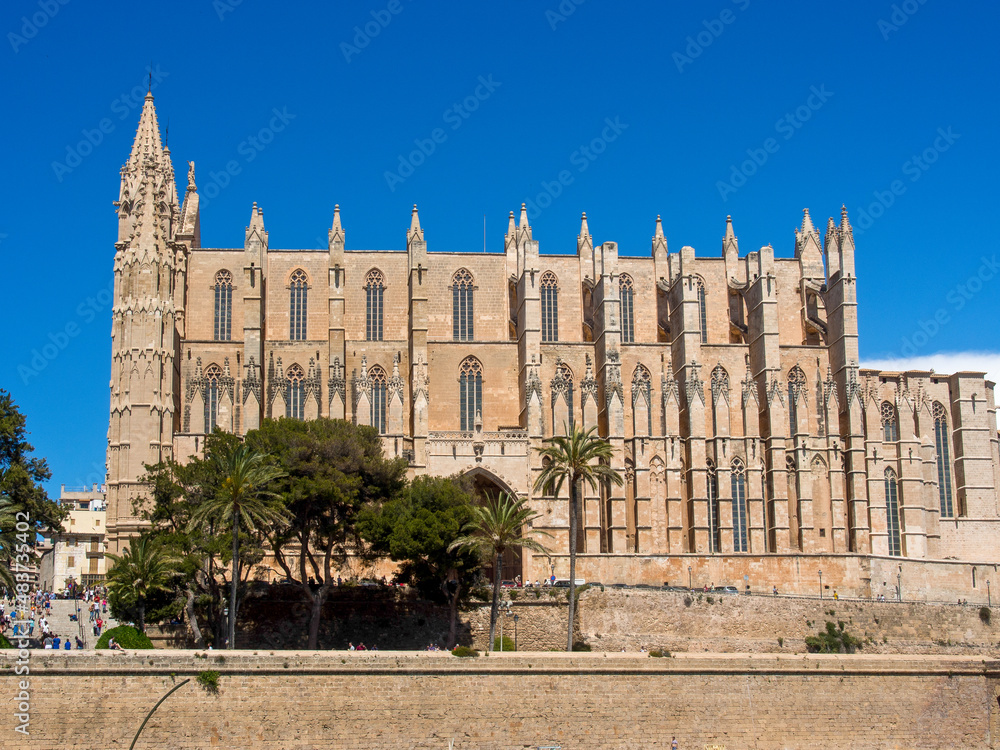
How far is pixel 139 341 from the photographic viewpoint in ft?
172

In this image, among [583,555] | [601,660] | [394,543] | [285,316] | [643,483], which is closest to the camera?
[601,660]

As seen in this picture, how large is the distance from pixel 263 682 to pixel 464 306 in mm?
33451

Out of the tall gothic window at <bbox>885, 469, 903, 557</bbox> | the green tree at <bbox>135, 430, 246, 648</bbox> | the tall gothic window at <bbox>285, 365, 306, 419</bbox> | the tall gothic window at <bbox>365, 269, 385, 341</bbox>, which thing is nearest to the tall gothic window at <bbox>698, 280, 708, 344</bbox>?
the tall gothic window at <bbox>885, 469, 903, 557</bbox>

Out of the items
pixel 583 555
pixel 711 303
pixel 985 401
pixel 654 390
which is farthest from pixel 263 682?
pixel 985 401

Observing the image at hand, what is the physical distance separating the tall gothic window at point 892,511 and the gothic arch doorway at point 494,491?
18.9 meters

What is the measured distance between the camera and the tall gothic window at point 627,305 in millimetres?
65125

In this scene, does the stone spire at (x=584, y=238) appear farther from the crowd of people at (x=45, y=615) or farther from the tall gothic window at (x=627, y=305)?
the crowd of people at (x=45, y=615)

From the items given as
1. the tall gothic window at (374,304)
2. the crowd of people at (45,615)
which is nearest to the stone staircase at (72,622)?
the crowd of people at (45,615)

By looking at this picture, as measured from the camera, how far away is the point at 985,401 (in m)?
65.0

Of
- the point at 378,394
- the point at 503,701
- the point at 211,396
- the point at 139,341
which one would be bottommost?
the point at 503,701

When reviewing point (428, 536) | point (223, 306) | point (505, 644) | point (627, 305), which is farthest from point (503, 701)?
point (627, 305)

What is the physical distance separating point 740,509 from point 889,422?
10.2 m

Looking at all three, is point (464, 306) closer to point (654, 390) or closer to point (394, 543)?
point (654, 390)

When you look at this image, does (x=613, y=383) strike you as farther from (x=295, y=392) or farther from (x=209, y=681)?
(x=209, y=681)
